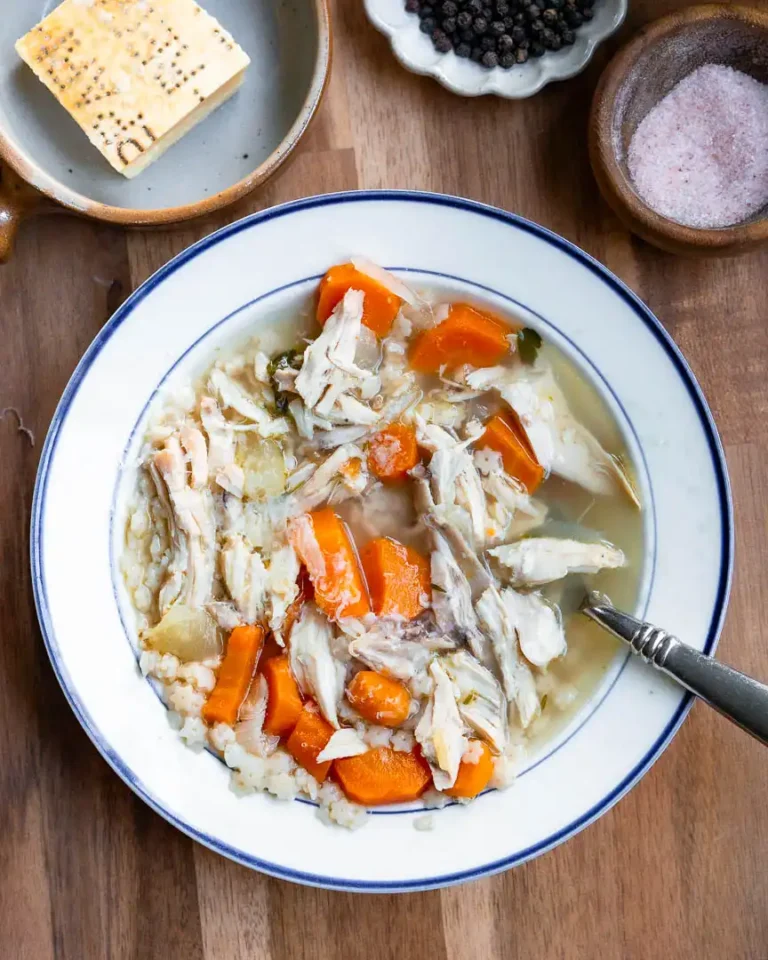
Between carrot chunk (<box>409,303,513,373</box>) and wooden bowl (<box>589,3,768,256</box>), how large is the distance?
37 centimetres

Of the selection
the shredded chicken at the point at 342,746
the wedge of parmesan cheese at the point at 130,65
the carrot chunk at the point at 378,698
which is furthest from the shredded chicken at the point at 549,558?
the wedge of parmesan cheese at the point at 130,65

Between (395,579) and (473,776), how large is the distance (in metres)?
0.44

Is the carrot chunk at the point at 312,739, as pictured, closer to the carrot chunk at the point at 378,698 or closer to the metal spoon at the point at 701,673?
the carrot chunk at the point at 378,698

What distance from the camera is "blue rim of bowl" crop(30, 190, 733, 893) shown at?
1.73 meters

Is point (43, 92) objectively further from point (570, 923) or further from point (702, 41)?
point (570, 923)

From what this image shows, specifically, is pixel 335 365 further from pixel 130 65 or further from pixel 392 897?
pixel 392 897

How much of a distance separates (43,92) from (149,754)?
5.06ft

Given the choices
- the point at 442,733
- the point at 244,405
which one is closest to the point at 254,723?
the point at 442,733

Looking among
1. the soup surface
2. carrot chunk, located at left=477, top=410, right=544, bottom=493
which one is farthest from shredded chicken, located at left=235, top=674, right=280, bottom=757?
carrot chunk, located at left=477, top=410, right=544, bottom=493

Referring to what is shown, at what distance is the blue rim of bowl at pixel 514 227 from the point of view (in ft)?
5.69

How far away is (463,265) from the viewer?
5.92 ft

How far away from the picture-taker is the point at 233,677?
1.82 meters

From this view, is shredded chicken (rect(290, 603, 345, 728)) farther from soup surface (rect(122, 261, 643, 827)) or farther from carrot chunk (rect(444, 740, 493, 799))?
carrot chunk (rect(444, 740, 493, 799))

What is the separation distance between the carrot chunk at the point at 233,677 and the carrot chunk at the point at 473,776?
1.60 feet
